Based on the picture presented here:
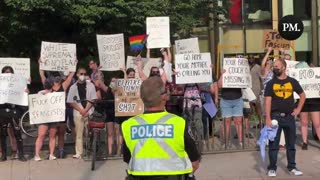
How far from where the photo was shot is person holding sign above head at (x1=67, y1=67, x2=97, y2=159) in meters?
10.7

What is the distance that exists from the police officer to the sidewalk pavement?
480 centimetres

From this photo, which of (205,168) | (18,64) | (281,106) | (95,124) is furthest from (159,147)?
(18,64)

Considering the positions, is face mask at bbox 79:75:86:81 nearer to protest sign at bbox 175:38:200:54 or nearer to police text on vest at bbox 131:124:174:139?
protest sign at bbox 175:38:200:54

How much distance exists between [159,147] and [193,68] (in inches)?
272

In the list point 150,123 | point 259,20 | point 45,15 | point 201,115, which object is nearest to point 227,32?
point 259,20

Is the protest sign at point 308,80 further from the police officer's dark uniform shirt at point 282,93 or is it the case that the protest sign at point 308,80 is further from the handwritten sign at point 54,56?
the handwritten sign at point 54,56

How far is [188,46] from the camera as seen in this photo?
1215 centimetres

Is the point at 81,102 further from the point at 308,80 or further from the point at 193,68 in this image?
the point at 308,80

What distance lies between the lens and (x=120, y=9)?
1380cm

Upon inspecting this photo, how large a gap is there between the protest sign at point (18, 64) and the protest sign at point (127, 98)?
6.38 feet

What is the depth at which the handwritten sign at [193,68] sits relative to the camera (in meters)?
11.0

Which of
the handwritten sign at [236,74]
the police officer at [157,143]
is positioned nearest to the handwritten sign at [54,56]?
the handwritten sign at [236,74]

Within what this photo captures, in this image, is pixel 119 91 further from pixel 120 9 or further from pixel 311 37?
pixel 311 37

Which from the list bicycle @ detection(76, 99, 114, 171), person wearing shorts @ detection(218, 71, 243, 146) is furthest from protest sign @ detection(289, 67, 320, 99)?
bicycle @ detection(76, 99, 114, 171)
